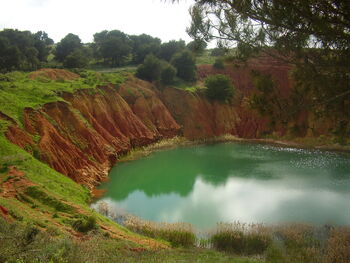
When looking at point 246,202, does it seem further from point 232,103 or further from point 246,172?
point 232,103

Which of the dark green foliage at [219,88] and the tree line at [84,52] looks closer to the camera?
the dark green foliage at [219,88]

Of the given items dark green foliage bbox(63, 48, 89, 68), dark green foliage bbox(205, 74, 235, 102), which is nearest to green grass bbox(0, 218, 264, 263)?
dark green foliage bbox(205, 74, 235, 102)

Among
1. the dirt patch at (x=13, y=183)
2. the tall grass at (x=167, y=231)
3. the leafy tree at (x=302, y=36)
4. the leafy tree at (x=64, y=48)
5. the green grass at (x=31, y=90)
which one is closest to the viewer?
the leafy tree at (x=302, y=36)

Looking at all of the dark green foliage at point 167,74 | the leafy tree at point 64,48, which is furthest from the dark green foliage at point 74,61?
the dark green foliage at point 167,74

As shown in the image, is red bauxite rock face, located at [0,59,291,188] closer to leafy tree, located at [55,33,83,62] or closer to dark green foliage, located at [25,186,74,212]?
dark green foliage, located at [25,186,74,212]

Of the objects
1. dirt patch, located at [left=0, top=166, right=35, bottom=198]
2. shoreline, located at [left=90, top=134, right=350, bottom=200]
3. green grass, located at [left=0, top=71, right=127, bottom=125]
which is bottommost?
shoreline, located at [left=90, top=134, right=350, bottom=200]

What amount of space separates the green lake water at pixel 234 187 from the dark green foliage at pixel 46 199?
4.31 meters

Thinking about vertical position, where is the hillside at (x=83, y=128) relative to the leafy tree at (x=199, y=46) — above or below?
below

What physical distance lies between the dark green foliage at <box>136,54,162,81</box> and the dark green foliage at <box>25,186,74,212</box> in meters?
31.4

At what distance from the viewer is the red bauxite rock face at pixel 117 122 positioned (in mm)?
22592

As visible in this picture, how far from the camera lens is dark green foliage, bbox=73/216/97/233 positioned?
43.7ft

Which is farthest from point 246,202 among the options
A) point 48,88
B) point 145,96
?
point 145,96

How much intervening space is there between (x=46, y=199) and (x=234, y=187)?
42.0ft

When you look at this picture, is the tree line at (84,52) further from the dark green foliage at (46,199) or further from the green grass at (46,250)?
the green grass at (46,250)
